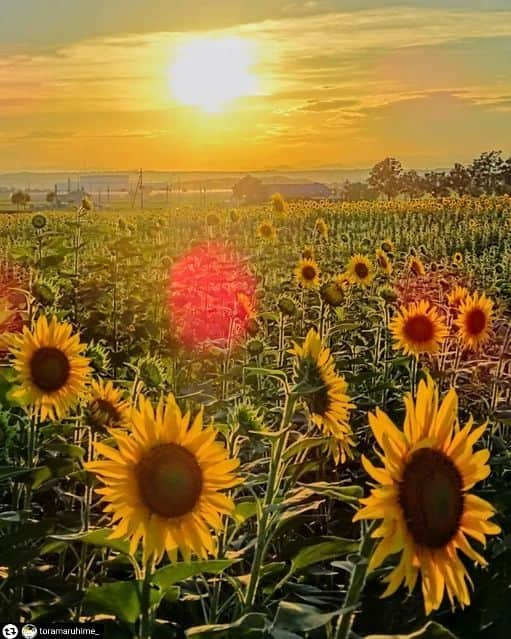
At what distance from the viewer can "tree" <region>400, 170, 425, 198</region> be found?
19578 millimetres

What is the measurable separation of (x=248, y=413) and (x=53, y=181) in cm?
720

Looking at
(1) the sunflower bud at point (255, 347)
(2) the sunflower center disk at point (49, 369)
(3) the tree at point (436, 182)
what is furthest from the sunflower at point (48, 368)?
(3) the tree at point (436, 182)

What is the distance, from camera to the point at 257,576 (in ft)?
4.29

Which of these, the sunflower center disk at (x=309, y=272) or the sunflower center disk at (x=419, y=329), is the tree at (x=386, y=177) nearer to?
the sunflower center disk at (x=309, y=272)

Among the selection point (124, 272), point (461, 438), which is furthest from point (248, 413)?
point (124, 272)

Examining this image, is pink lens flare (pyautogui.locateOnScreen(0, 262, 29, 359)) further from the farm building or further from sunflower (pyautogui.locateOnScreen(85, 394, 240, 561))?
the farm building

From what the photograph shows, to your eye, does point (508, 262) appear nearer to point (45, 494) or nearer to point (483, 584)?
point (45, 494)

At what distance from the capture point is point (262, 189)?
543 inches

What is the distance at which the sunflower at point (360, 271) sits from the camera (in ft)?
14.9

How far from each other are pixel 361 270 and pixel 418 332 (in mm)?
1587

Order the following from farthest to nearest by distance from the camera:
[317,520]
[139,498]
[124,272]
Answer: [124,272] → [317,520] → [139,498]

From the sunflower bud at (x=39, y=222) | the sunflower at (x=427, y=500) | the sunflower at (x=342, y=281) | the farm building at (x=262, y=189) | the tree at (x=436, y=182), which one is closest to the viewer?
the sunflower at (x=427, y=500)

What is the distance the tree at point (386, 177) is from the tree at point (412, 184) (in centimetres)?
12

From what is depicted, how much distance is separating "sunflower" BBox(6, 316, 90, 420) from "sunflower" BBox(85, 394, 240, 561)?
23.3 inches
